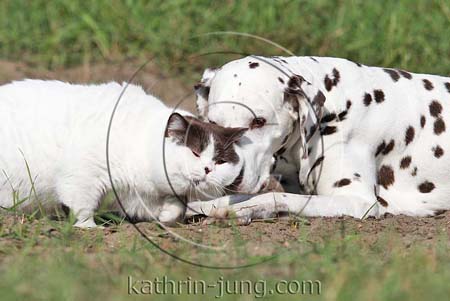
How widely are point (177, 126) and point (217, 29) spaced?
14.8 ft

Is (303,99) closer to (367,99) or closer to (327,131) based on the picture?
(327,131)

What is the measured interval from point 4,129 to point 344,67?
2.38 meters

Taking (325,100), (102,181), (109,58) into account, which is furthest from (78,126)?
(109,58)

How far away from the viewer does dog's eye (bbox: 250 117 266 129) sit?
555cm

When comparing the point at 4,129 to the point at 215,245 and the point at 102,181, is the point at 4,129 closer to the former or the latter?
the point at 102,181

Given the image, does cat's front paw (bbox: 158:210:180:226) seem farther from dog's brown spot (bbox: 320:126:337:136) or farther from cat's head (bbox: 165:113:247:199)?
dog's brown spot (bbox: 320:126:337:136)

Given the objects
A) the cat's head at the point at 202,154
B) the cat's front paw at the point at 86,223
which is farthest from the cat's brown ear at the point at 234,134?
the cat's front paw at the point at 86,223

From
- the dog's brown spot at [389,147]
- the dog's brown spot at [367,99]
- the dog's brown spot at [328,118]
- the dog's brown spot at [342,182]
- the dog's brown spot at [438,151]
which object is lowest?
the dog's brown spot at [342,182]

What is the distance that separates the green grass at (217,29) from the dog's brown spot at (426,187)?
8.15 feet

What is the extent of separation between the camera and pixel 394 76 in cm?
663

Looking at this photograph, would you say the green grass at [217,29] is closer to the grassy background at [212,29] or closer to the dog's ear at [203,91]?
the grassy background at [212,29]

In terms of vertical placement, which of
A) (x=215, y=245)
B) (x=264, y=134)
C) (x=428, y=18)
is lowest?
(x=215, y=245)

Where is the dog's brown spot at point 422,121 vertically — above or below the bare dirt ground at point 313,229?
above

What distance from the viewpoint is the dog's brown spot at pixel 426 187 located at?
651cm
